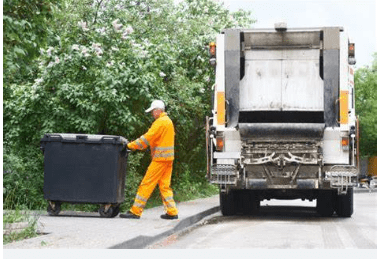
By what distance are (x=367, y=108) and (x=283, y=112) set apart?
32.3 meters

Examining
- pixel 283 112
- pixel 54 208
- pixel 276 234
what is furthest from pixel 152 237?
pixel 283 112

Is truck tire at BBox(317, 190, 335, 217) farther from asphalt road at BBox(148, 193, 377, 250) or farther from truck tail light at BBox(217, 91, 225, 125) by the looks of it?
truck tail light at BBox(217, 91, 225, 125)

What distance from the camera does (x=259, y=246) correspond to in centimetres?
861

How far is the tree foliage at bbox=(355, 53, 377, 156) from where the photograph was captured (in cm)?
4144

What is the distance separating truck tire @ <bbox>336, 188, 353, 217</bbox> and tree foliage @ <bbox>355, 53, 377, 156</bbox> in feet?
90.0

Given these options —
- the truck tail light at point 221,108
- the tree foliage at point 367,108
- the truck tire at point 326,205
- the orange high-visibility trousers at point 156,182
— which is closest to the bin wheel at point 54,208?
the orange high-visibility trousers at point 156,182

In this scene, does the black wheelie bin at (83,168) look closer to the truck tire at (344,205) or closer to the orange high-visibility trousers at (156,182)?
the orange high-visibility trousers at (156,182)

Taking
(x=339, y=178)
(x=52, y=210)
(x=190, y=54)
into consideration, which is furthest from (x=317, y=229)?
(x=190, y=54)

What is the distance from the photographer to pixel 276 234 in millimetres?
10055

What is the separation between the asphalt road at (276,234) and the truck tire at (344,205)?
19 cm

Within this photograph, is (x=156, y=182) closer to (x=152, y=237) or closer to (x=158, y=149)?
(x=158, y=149)

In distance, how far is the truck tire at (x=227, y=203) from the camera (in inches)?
528

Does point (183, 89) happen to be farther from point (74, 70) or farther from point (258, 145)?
point (258, 145)

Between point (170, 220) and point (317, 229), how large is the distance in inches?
76.8
